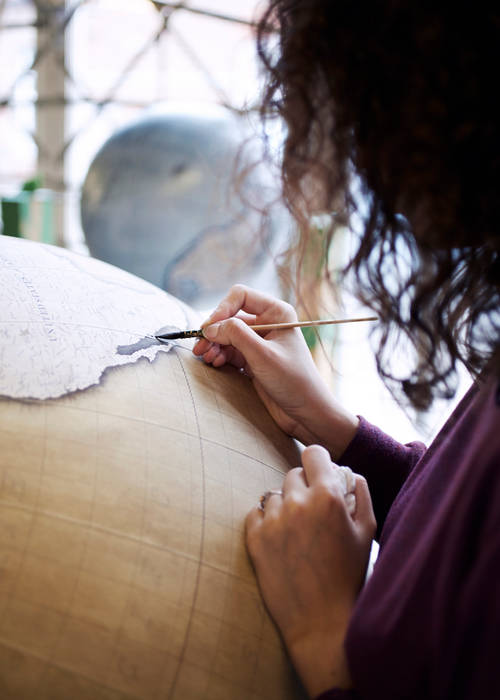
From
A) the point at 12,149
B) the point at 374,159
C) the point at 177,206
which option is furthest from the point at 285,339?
the point at 12,149

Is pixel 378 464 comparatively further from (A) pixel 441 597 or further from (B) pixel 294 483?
(A) pixel 441 597

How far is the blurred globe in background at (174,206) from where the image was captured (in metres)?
2.47

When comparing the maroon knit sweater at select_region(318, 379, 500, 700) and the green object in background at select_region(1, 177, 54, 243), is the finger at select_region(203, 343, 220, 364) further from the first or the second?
the green object in background at select_region(1, 177, 54, 243)

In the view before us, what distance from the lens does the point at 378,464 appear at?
3.17 ft

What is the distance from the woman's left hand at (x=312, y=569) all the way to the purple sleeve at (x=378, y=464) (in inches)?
9.1

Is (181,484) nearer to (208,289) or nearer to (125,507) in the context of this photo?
(125,507)

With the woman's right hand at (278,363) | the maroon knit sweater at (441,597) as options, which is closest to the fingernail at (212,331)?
the woman's right hand at (278,363)

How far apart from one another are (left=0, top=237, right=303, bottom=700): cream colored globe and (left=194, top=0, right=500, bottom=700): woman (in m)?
0.05

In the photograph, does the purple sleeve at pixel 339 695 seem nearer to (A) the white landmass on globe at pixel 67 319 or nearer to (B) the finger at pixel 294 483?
(B) the finger at pixel 294 483

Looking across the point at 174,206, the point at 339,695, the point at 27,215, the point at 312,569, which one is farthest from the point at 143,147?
the point at 339,695

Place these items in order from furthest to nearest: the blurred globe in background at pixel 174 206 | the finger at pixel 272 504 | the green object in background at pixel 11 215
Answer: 1. the green object in background at pixel 11 215
2. the blurred globe in background at pixel 174 206
3. the finger at pixel 272 504

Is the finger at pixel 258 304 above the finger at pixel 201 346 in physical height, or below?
above

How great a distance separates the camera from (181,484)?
0.70 m

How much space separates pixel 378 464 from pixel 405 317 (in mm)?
338
